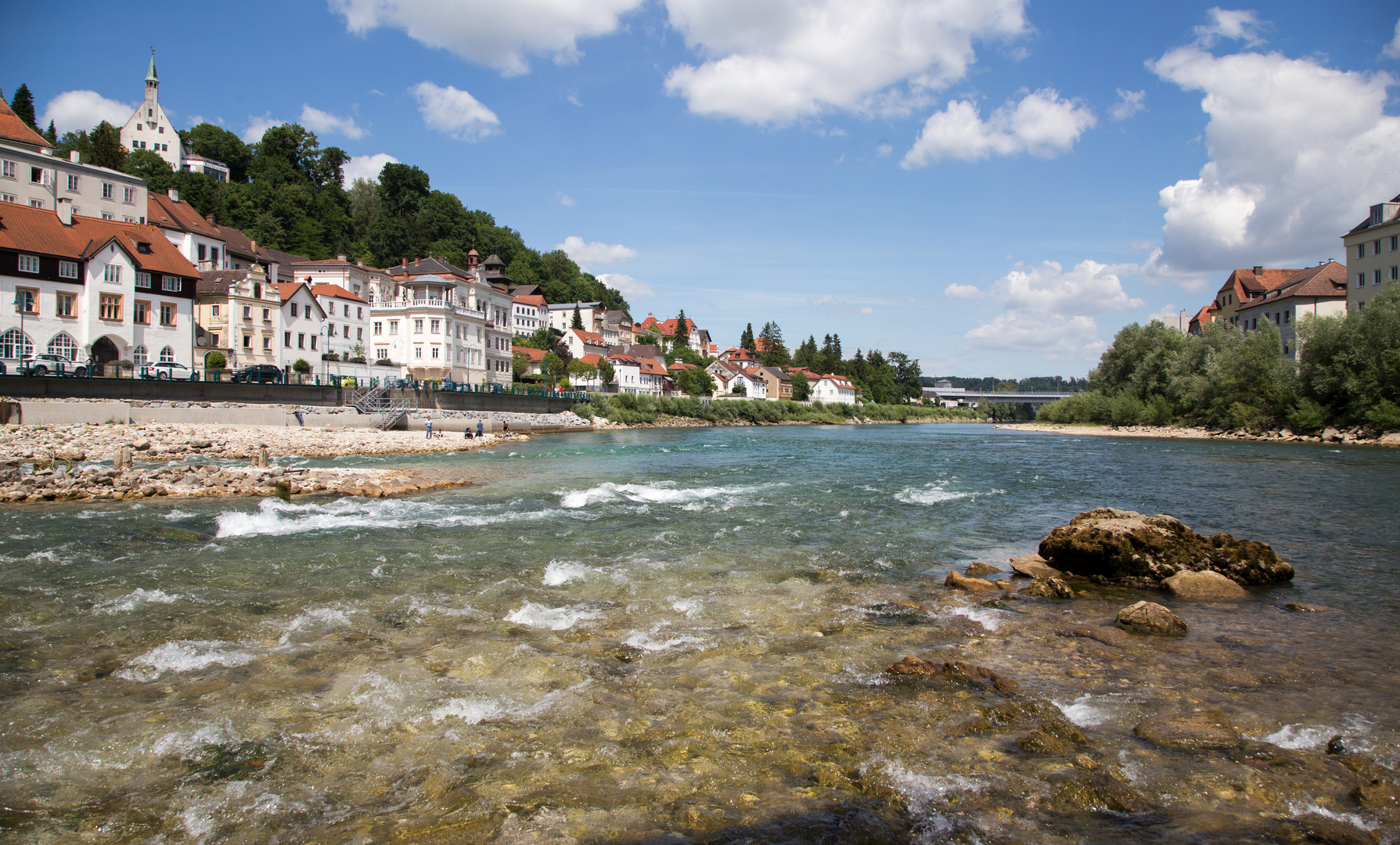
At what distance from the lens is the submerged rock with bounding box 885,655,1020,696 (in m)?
6.21

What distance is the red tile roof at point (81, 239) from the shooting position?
133 ft

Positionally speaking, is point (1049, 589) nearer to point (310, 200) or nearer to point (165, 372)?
point (165, 372)

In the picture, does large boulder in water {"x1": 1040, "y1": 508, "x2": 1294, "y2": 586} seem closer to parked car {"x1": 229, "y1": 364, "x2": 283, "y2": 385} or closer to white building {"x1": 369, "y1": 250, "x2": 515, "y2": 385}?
parked car {"x1": 229, "y1": 364, "x2": 283, "y2": 385}

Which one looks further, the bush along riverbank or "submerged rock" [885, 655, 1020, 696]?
the bush along riverbank

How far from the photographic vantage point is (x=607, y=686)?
6109 millimetres

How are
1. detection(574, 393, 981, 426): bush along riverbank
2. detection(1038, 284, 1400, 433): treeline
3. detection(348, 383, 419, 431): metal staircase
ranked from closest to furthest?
1. detection(1038, 284, 1400, 433): treeline
2. detection(348, 383, 419, 431): metal staircase
3. detection(574, 393, 981, 426): bush along riverbank

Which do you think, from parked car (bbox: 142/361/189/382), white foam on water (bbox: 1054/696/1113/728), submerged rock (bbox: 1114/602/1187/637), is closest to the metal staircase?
parked car (bbox: 142/361/189/382)

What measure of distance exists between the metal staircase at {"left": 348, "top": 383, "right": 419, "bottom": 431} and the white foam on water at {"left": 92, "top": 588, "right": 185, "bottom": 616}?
126 feet

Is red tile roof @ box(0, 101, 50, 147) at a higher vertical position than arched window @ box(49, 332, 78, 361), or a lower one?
higher

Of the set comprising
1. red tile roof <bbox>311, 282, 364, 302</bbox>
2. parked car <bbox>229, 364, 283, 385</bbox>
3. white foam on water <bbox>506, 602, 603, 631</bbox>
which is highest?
red tile roof <bbox>311, 282, 364, 302</bbox>

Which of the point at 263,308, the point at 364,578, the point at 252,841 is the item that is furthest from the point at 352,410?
the point at 252,841

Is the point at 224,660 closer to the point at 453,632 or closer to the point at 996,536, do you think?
the point at 453,632

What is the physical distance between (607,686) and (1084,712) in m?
4.05

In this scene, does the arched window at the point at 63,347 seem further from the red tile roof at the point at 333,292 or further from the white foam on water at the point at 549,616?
the white foam on water at the point at 549,616
